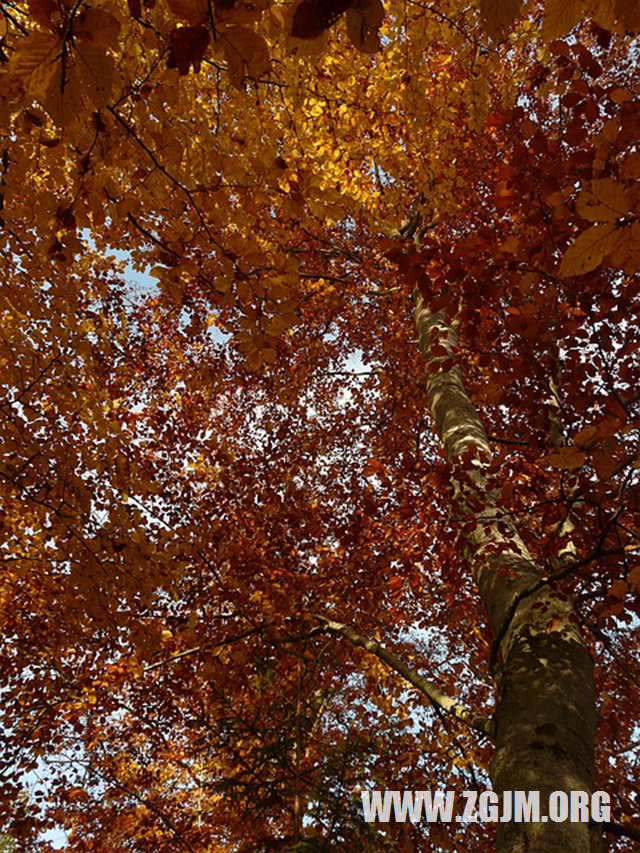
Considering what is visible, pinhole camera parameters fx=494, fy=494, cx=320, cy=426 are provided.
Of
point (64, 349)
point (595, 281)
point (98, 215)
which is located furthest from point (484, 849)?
point (98, 215)

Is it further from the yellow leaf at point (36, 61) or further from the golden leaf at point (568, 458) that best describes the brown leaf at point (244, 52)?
the golden leaf at point (568, 458)

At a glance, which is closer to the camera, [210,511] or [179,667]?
[179,667]

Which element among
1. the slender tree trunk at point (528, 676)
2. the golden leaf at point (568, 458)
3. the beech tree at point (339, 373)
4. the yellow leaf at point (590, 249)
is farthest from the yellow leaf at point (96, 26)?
the slender tree trunk at point (528, 676)

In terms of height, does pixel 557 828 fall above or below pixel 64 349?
below

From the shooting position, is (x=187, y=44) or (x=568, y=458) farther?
(x=568, y=458)

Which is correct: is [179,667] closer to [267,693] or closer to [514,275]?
[267,693]

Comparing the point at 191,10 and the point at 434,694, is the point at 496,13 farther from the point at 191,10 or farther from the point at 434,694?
the point at 434,694

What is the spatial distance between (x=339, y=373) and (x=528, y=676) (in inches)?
247

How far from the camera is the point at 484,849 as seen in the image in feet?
22.3

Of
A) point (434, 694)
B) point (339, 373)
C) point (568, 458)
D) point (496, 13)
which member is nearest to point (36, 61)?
point (496, 13)

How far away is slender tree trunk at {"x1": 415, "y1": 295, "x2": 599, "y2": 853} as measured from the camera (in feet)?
6.93

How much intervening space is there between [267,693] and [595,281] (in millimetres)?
6556

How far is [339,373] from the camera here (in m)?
8.41

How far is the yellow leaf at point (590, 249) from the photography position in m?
1.25
